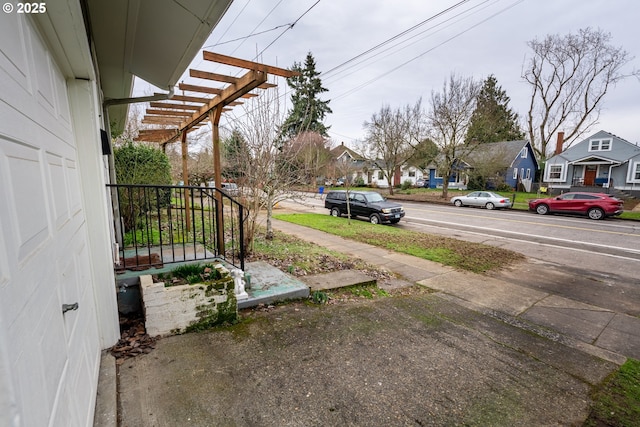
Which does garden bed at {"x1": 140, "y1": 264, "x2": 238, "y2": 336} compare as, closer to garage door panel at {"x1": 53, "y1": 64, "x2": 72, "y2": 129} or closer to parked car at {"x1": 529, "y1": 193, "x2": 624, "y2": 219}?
garage door panel at {"x1": 53, "y1": 64, "x2": 72, "y2": 129}

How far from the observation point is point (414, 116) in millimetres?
24031

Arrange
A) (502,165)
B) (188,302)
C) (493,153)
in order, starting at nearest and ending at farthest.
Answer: (188,302) → (493,153) → (502,165)

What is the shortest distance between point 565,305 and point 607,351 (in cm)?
138

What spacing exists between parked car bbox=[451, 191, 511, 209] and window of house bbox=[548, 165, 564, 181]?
1360cm

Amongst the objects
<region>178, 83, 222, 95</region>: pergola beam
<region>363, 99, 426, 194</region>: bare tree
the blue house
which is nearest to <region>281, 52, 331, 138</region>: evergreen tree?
<region>363, 99, 426, 194</region>: bare tree

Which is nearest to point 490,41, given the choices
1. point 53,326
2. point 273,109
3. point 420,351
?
point 273,109

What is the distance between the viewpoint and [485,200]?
60.5ft

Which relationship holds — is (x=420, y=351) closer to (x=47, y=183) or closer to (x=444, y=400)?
(x=444, y=400)

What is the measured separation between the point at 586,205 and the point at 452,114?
9590mm

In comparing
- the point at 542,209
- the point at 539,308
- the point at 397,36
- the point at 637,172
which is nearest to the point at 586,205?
the point at 542,209

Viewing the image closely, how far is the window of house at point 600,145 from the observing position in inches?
964

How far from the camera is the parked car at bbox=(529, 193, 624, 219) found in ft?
45.1

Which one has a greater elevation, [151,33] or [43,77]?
[151,33]

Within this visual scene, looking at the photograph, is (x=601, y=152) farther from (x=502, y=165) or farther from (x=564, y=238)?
(x=564, y=238)
